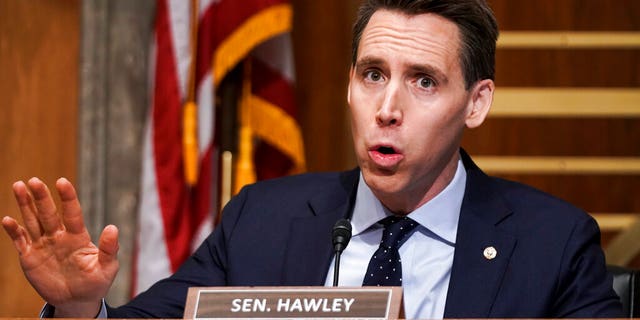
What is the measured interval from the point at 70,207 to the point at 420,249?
81 centimetres

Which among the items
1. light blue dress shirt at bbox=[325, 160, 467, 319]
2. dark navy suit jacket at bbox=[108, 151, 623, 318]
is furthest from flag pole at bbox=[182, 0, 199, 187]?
light blue dress shirt at bbox=[325, 160, 467, 319]

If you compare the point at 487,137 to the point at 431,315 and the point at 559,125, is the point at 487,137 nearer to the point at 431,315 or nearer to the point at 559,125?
the point at 559,125

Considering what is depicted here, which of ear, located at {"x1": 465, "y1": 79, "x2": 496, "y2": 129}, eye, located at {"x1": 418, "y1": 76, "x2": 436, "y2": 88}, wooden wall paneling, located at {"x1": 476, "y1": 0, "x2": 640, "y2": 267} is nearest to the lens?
eye, located at {"x1": 418, "y1": 76, "x2": 436, "y2": 88}

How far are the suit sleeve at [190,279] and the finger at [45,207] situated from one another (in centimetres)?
29

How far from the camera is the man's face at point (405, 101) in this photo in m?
2.44

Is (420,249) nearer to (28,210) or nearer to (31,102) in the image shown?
(28,210)

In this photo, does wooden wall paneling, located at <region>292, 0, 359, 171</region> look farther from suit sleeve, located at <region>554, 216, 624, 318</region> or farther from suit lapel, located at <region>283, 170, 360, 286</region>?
suit sleeve, located at <region>554, 216, 624, 318</region>

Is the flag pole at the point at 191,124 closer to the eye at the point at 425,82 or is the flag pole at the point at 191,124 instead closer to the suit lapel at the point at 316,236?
the suit lapel at the point at 316,236

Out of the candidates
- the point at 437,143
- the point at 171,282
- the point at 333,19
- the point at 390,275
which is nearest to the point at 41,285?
the point at 171,282

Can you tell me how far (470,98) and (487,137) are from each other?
267cm

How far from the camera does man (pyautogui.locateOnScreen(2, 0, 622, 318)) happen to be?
2393mm

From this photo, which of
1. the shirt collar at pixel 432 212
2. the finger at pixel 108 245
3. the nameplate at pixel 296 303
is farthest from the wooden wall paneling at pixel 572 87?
the nameplate at pixel 296 303

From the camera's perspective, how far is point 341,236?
2219 millimetres

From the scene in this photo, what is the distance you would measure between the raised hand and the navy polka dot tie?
57 centimetres
